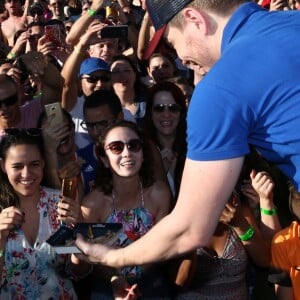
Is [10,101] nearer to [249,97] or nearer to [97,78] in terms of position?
[97,78]

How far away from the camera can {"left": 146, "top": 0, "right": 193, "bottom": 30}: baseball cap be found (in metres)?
1.79

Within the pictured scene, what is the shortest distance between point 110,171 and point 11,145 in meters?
0.58

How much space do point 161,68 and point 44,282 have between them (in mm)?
2743

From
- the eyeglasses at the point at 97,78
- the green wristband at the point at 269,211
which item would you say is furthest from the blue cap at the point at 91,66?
the green wristband at the point at 269,211

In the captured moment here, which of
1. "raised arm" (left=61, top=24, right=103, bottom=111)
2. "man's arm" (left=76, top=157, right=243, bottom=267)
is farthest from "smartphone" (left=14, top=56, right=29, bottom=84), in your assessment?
"man's arm" (left=76, top=157, right=243, bottom=267)

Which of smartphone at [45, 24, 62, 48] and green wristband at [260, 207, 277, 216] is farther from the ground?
smartphone at [45, 24, 62, 48]

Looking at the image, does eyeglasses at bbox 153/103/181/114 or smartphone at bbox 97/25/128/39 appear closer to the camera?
eyeglasses at bbox 153/103/181/114

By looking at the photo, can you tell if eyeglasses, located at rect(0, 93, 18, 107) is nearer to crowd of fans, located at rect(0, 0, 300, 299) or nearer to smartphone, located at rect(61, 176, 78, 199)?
crowd of fans, located at rect(0, 0, 300, 299)

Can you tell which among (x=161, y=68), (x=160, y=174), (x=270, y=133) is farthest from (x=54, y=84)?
(x=270, y=133)

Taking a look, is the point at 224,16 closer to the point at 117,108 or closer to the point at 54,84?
the point at 117,108

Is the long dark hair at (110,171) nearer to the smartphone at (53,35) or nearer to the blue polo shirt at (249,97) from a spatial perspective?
the blue polo shirt at (249,97)

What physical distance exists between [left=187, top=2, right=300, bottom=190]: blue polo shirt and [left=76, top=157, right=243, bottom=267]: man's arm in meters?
0.04

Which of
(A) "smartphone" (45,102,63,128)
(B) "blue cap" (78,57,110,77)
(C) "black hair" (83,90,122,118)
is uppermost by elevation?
(B) "blue cap" (78,57,110,77)

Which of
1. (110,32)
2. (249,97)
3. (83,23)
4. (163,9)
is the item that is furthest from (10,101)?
(249,97)
